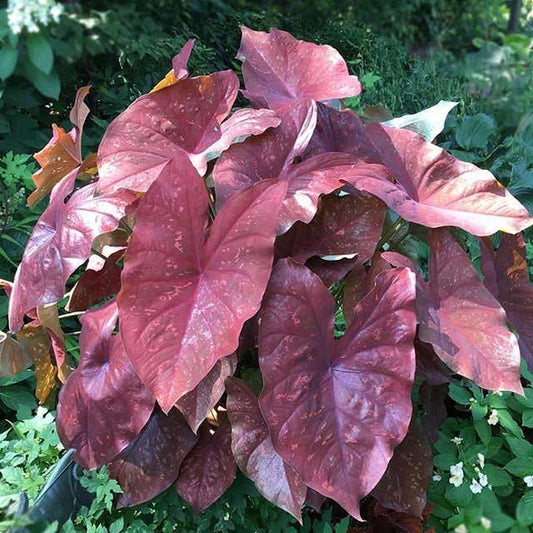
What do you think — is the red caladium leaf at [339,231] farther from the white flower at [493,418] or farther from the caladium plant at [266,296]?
the white flower at [493,418]

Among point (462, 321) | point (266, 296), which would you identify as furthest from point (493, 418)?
point (266, 296)

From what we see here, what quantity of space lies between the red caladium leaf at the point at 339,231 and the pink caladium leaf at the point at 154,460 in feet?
1.18

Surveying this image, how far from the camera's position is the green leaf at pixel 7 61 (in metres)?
0.79

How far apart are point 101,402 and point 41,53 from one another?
1.90ft

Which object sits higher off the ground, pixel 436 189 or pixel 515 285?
pixel 436 189

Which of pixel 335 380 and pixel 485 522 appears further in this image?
pixel 335 380

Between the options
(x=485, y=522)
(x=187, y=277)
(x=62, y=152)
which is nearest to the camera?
(x=485, y=522)

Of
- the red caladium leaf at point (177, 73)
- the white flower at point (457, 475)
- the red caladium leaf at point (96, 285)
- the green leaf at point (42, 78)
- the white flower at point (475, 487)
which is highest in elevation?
the green leaf at point (42, 78)

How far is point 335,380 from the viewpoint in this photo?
3.55ft

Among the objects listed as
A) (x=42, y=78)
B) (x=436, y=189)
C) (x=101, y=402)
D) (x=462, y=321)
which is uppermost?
(x=42, y=78)

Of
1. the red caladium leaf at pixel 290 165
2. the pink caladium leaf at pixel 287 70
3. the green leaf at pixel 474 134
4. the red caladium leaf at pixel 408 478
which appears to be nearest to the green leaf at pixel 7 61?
the red caladium leaf at pixel 290 165

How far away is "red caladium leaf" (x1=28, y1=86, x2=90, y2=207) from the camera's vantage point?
1388 mm

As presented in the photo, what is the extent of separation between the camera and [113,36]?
85cm

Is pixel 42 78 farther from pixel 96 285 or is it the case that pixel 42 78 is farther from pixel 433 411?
pixel 433 411
